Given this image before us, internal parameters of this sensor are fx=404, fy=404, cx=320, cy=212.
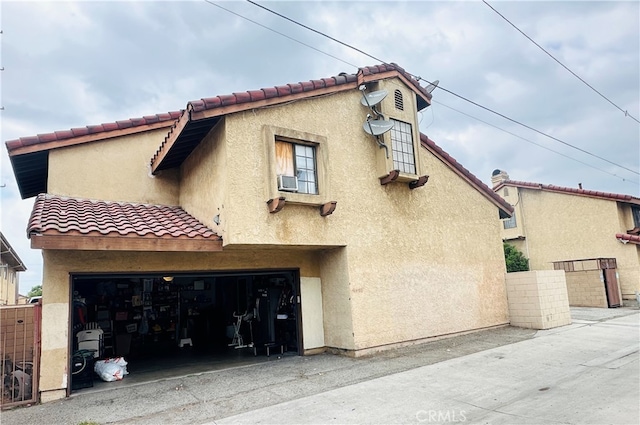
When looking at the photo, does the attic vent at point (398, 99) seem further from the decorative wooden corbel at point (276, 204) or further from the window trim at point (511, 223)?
the window trim at point (511, 223)

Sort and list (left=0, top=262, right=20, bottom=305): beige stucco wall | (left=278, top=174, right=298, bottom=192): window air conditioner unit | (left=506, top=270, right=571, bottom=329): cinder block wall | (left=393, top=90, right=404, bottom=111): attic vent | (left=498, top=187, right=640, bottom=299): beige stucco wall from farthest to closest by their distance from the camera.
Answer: (left=0, top=262, right=20, bottom=305): beige stucco wall → (left=498, top=187, right=640, bottom=299): beige stucco wall → (left=506, top=270, right=571, bottom=329): cinder block wall → (left=393, top=90, right=404, bottom=111): attic vent → (left=278, top=174, right=298, bottom=192): window air conditioner unit

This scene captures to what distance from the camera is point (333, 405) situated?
6352mm

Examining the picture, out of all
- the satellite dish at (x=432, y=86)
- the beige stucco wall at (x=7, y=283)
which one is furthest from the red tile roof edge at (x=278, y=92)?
the beige stucco wall at (x=7, y=283)

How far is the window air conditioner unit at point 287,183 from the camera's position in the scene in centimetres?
852

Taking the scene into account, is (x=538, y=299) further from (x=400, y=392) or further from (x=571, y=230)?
(x=571, y=230)

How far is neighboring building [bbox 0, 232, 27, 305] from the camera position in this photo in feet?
62.7

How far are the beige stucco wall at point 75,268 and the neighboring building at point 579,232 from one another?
50.5 ft

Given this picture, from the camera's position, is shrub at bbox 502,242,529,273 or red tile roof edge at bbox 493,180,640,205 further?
shrub at bbox 502,242,529,273

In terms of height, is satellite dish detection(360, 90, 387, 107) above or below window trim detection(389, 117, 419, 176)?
above

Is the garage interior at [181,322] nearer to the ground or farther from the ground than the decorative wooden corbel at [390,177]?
nearer to the ground

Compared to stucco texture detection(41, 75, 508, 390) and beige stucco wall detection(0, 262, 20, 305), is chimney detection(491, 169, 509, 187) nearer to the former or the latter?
stucco texture detection(41, 75, 508, 390)

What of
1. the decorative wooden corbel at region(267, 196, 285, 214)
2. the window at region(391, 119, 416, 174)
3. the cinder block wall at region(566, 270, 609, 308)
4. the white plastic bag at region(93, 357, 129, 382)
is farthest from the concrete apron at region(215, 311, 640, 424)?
the cinder block wall at region(566, 270, 609, 308)

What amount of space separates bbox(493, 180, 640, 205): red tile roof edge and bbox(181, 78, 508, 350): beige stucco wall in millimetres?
11124

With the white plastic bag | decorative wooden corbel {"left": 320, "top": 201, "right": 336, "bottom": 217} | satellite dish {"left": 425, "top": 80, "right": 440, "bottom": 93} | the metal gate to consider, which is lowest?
the white plastic bag
